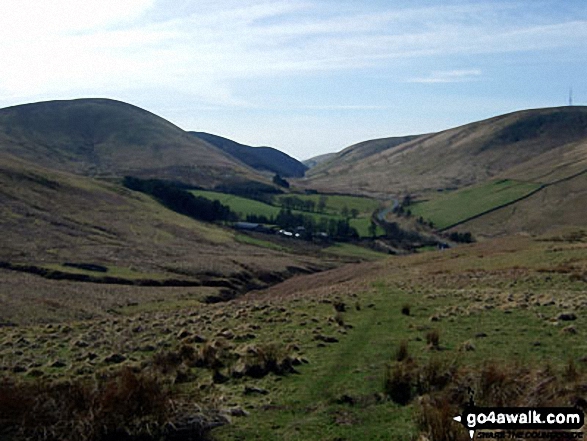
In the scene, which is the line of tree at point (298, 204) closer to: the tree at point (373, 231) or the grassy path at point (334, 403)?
the tree at point (373, 231)

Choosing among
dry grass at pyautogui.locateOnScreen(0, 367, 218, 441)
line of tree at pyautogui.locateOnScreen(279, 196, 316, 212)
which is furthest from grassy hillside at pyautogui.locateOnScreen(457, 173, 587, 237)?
dry grass at pyautogui.locateOnScreen(0, 367, 218, 441)

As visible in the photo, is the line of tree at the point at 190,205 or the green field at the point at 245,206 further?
the green field at the point at 245,206

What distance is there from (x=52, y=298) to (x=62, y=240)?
4063 centimetres

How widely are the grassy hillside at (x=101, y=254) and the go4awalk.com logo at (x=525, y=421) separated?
36.8 meters

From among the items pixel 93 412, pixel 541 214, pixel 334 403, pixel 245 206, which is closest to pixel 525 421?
pixel 334 403

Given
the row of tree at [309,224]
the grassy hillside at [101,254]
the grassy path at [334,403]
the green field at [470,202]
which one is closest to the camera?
the grassy path at [334,403]

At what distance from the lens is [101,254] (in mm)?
81000

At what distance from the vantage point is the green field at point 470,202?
A: 160 metres

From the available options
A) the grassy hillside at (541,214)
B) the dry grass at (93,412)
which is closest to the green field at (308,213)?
the grassy hillside at (541,214)

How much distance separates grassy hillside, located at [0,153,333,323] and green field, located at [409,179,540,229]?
67.9 m

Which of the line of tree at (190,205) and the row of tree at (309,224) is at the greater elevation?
the line of tree at (190,205)

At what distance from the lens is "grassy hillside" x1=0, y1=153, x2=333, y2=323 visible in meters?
53.1

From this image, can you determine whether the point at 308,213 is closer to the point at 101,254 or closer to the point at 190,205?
the point at 190,205

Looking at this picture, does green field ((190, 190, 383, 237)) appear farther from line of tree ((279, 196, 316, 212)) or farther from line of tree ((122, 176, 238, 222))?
line of tree ((122, 176, 238, 222))
